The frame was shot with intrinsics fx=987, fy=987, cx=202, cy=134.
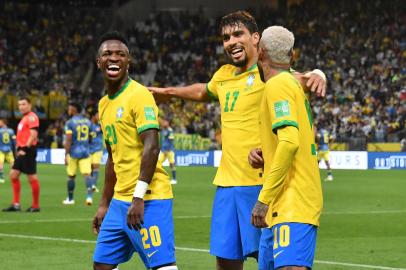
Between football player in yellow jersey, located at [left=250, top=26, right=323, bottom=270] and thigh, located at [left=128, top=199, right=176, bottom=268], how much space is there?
3.27 ft

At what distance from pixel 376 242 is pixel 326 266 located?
9.46 ft

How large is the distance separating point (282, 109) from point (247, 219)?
1.93m

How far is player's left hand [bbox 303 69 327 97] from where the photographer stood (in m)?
6.89

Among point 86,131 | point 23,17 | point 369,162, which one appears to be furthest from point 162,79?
point 86,131

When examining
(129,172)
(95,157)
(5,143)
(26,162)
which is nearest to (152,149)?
(129,172)

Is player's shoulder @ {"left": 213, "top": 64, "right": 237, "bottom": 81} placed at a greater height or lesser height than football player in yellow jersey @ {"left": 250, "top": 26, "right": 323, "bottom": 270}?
greater

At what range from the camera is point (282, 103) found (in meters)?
6.51

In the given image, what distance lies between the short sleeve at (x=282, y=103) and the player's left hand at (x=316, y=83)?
0.35 metres

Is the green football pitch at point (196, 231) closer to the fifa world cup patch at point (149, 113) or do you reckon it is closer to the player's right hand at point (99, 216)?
the player's right hand at point (99, 216)

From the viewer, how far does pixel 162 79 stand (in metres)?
55.8

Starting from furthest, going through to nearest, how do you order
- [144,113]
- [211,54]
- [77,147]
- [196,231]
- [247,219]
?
[211,54]
[77,147]
[196,231]
[247,219]
[144,113]

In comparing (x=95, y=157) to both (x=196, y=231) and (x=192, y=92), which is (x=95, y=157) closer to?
(x=196, y=231)

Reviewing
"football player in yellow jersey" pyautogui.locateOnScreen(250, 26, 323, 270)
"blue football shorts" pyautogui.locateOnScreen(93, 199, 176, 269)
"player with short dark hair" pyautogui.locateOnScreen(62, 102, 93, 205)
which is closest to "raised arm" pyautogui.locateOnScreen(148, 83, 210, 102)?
"blue football shorts" pyautogui.locateOnScreen(93, 199, 176, 269)

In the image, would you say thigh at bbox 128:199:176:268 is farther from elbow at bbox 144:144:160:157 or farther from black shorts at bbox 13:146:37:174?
black shorts at bbox 13:146:37:174
